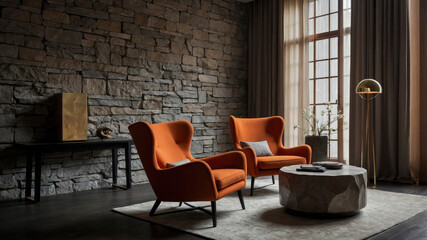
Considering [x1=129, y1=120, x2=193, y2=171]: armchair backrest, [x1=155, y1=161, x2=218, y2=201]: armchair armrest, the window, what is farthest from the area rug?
the window

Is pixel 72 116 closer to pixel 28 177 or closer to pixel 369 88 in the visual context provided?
pixel 28 177

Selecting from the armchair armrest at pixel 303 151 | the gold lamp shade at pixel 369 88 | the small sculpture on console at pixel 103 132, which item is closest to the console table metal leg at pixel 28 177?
the small sculpture on console at pixel 103 132

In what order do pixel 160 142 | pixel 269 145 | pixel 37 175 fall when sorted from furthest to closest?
pixel 269 145, pixel 37 175, pixel 160 142

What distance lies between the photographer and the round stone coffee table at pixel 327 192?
122 inches

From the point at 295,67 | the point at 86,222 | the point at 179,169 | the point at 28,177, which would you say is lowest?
the point at 86,222

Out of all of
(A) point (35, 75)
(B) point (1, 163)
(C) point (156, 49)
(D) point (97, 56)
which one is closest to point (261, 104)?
(C) point (156, 49)

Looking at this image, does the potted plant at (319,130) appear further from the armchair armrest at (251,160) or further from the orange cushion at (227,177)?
the orange cushion at (227,177)

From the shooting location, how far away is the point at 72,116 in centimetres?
427

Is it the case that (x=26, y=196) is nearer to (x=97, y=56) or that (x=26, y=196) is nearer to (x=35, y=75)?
(x=35, y=75)

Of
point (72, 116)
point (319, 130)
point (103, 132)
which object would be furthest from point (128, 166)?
point (319, 130)

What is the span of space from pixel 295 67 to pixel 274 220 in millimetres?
3606

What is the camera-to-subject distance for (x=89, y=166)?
15.6 feet

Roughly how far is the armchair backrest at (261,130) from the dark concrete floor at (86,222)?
2.84 feet

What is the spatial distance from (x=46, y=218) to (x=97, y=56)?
227 cm
